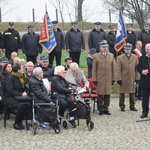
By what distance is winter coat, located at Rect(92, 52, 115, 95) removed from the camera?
43.4ft

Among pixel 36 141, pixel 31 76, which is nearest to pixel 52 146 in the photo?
pixel 36 141

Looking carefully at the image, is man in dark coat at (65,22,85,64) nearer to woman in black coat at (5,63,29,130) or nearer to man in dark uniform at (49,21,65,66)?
man in dark uniform at (49,21,65,66)

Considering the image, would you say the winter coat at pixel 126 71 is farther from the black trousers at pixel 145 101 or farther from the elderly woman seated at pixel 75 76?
the elderly woman seated at pixel 75 76

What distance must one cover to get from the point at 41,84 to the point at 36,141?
1905 millimetres

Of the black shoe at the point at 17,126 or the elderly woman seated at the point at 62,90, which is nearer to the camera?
the black shoe at the point at 17,126

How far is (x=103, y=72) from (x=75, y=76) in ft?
2.79

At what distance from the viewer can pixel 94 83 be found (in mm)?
13383

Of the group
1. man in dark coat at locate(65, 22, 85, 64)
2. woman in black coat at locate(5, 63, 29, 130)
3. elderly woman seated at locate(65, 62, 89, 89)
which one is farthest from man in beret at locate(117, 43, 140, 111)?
man in dark coat at locate(65, 22, 85, 64)

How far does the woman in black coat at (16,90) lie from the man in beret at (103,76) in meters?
2.49

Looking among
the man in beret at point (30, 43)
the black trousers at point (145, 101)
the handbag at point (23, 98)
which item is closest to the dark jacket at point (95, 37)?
the man in beret at point (30, 43)

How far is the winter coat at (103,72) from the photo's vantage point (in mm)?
13234

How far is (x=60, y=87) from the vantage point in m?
11.8

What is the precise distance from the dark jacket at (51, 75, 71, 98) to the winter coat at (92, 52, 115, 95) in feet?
5.09

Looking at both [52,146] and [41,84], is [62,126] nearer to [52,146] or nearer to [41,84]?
[41,84]
